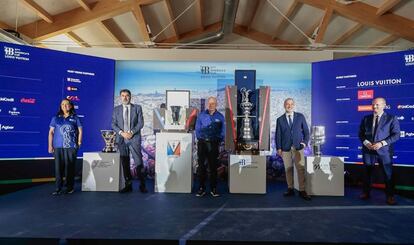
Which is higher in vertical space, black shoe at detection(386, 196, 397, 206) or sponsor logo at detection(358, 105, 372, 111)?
sponsor logo at detection(358, 105, 372, 111)

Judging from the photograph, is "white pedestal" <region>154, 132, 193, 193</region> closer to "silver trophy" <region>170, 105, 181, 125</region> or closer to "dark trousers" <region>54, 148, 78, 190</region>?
"silver trophy" <region>170, 105, 181, 125</region>

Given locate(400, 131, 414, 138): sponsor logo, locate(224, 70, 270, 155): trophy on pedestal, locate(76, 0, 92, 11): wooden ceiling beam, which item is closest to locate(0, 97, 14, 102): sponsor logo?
locate(76, 0, 92, 11): wooden ceiling beam

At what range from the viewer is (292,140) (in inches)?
152

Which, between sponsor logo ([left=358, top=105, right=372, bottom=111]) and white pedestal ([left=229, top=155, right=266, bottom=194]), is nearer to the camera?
white pedestal ([left=229, top=155, right=266, bottom=194])

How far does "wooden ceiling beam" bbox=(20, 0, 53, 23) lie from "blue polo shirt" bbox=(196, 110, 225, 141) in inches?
145

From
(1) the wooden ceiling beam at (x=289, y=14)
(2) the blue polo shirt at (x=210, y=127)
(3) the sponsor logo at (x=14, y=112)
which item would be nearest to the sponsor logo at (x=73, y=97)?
(3) the sponsor logo at (x=14, y=112)

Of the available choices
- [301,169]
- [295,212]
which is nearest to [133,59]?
[301,169]

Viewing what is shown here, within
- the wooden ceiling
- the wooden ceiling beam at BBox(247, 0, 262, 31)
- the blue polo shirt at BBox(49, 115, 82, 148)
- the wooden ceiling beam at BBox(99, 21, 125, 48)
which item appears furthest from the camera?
the wooden ceiling beam at BBox(247, 0, 262, 31)

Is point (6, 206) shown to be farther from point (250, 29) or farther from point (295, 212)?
point (250, 29)

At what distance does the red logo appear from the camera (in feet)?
15.6

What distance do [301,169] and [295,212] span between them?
2.96ft

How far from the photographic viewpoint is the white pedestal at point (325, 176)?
3.99 meters

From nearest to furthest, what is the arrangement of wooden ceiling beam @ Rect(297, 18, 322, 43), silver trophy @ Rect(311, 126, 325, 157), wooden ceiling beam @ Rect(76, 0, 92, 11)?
silver trophy @ Rect(311, 126, 325, 157)
wooden ceiling beam @ Rect(76, 0, 92, 11)
wooden ceiling beam @ Rect(297, 18, 322, 43)

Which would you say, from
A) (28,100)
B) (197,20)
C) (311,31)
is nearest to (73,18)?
(28,100)
